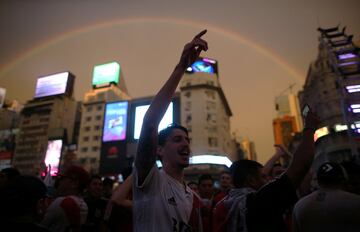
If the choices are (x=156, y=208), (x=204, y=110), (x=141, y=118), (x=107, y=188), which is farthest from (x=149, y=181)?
(x=204, y=110)

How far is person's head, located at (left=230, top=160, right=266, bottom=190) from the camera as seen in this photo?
9.77 ft

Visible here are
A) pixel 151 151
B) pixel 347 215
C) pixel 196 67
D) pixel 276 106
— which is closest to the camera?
pixel 151 151

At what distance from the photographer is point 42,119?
7931cm

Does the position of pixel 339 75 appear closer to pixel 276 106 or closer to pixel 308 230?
pixel 308 230

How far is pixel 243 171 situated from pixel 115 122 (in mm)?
51652

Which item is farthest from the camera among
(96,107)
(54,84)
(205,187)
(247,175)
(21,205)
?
(54,84)

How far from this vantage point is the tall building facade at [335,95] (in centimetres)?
705

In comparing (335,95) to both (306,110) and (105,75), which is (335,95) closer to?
(306,110)

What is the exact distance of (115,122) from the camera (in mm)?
53188

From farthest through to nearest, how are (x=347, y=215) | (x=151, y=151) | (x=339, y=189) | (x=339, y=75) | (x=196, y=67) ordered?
1. (x=196, y=67)
2. (x=339, y=75)
3. (x=339, y=189)
4. (x=347, y=215)
5. (x=151, y=151)

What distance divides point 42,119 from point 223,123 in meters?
49.2

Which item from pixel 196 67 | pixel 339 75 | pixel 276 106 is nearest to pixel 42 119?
pixel 196 67

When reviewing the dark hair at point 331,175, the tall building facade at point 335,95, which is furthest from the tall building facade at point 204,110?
the dark hair at point 331,175

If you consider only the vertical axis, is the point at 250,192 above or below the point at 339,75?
below
